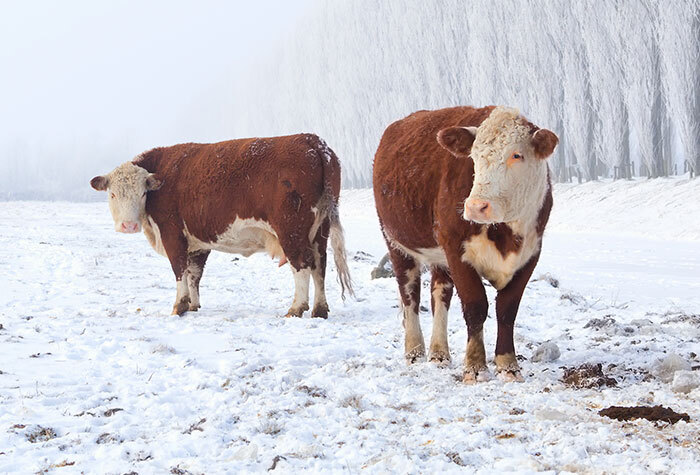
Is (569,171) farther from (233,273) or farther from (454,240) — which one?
(454,240)

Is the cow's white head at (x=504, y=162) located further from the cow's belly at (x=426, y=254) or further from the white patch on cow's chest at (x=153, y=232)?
the white patch on cow's chest at (x=153, y=232)

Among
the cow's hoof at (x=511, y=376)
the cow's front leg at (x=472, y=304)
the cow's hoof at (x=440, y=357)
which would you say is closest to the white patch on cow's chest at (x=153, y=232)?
the cow's hoof at (x=440, y=357)

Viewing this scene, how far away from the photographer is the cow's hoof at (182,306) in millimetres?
6262

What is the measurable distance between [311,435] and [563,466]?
3.19 ft

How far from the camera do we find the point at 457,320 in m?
5.67

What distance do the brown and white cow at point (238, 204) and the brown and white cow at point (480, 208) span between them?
7.34 ft

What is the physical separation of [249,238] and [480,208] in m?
3.81

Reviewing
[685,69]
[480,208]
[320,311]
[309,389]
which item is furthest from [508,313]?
[685,69]

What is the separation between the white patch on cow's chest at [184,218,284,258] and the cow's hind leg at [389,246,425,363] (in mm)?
2135

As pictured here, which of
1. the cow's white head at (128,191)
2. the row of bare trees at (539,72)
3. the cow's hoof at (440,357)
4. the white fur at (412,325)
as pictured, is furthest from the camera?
the row of bare trees at (539,72)

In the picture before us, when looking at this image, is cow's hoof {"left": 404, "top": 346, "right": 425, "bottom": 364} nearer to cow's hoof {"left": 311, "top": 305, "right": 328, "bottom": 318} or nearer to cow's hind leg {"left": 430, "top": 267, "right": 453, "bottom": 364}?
cow's hind leg {"left": 430, "top": 267, "right": 453, "bottom": 364}

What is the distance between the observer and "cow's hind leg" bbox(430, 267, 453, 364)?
4109 millimetres

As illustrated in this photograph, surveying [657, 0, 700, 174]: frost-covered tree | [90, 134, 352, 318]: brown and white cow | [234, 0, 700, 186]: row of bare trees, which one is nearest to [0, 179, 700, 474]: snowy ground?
[90, 134, 352, 318]: brown and white cow

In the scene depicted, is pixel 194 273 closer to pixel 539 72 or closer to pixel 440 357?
pixel 440 357
